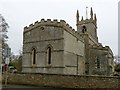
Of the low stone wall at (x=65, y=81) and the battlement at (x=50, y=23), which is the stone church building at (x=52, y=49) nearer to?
the battlement at (x=50, y=23)

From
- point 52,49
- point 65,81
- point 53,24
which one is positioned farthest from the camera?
point 53,24

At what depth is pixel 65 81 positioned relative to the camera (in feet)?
71.2

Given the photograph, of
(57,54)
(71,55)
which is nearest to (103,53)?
(71,55)

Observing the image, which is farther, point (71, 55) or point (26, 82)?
point (71, 55)

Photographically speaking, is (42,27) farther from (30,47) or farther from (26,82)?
(26,82)

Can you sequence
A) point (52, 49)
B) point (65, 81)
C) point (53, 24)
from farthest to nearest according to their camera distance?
1. point (53, 24)
2. point (52, 49)
3. point (65, 81)

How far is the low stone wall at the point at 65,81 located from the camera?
19.6m

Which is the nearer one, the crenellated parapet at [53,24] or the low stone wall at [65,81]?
the low stone wall at [65,81]

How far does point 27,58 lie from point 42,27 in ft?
14.9

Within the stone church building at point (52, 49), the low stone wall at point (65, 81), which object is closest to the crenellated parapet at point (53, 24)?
the stone church building at point (52, 49)

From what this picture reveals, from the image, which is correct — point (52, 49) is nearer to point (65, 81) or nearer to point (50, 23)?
point (50, 23)

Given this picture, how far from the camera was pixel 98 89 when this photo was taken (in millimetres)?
19703

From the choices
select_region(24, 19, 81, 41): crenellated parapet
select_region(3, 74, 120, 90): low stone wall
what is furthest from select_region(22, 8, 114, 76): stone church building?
select_region(3, 74, 120, 90): low stone wall

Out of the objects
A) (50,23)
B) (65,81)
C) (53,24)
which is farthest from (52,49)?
(65,81)
